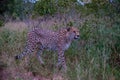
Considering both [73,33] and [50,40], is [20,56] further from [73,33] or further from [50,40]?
[73,33]

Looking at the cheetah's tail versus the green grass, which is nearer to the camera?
the green grass

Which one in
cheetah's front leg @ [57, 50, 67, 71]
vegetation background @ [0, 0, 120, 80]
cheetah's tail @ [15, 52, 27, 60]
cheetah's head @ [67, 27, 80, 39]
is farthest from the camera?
cheetah's head @ [67, 27, 80, 39]

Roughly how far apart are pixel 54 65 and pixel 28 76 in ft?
2.77

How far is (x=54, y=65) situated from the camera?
7172mm

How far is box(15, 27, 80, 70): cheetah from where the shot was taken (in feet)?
26.5

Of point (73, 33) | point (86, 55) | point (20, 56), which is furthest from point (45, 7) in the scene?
point (86, 55)

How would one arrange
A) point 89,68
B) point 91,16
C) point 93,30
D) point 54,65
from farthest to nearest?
point 91,16 < point 93,30 < point 54,65 < point 89,68

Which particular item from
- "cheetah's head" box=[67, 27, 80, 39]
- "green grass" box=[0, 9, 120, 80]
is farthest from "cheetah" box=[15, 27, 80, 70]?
"green grass" box=[0, 9, 120, 80]

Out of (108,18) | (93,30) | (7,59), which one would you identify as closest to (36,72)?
(7,59)

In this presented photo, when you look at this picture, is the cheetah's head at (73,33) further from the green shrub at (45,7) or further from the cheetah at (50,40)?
the green shrub at (45,7)

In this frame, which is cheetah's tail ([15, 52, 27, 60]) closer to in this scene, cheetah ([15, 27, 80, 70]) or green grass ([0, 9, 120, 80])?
cheetah ([15, 27, 80, 70])

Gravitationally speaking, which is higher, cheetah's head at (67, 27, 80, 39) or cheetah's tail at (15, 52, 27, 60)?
cheetah's head at (67, 27, 80, 39)

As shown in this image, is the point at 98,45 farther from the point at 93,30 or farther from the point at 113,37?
the point at 93,30

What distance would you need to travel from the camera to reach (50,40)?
8469mm
